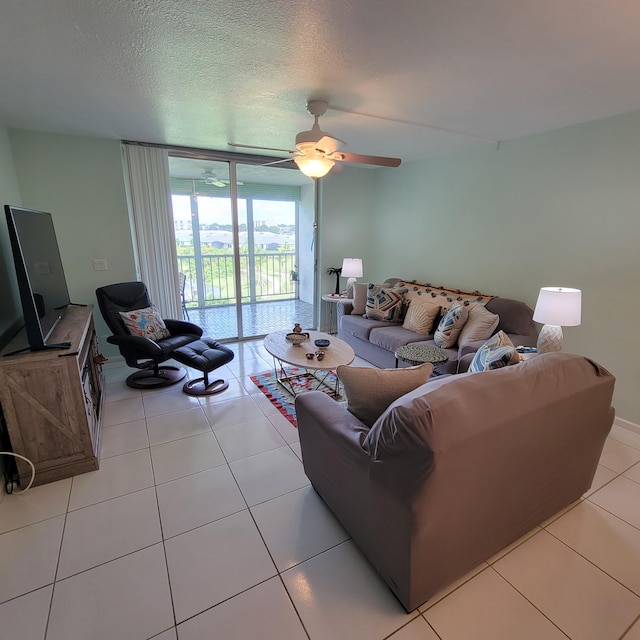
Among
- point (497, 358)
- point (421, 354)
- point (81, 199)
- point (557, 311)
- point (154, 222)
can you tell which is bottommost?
point (421, 354)

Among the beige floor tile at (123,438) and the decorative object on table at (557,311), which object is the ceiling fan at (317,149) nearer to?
the decorative object on table at (557,311)

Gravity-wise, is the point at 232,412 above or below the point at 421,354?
below

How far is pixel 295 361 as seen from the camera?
113 inches

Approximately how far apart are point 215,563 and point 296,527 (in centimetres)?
43

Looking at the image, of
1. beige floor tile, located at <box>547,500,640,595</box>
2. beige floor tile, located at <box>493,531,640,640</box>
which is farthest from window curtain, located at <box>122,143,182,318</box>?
beige floor tile, located at <box>547,500,640,595</box>

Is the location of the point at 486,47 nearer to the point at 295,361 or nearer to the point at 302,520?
the point at 295,361

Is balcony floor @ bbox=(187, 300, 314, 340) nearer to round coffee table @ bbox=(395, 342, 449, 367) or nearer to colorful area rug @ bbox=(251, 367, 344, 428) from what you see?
colorful area rug @ bbox=(251, 367, 344, 428)

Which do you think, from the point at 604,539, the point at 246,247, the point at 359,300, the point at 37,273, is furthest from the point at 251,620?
the point at 246,247

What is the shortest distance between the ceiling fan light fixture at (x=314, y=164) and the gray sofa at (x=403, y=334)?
5.98 feet

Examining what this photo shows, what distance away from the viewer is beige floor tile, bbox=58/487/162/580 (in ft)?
5.36

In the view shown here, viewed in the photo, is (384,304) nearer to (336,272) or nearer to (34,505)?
(336,272)

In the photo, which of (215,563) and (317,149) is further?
(317,149)

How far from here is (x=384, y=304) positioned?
4.07m

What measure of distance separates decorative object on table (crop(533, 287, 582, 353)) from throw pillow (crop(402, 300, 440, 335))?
1155 millimetres
